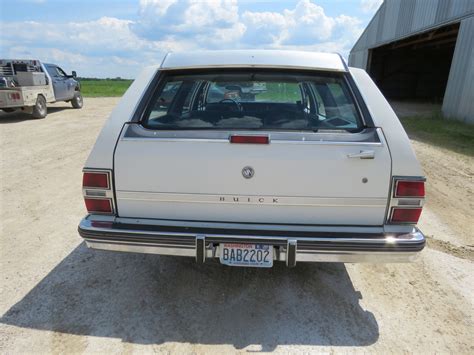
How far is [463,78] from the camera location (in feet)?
36.7

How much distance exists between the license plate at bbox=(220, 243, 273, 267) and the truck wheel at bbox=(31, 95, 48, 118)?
11.9 m

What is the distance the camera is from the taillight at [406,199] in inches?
89.2

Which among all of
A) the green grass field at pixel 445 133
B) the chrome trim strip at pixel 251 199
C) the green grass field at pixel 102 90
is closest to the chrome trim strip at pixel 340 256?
the chrome trim strip at pixel 251 199

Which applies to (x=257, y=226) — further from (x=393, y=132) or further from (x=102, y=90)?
(x=102, y=90)

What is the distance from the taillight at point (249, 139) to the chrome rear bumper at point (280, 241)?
598mm

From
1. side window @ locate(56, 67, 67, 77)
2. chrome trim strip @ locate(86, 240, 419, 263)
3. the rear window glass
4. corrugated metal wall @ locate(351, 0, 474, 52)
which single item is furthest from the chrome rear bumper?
side window @ locate(56, 67, 67, 77)

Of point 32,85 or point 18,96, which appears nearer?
point 18,96

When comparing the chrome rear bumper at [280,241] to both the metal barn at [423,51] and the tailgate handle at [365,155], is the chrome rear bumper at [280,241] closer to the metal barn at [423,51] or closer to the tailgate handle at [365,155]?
the tailgate handle at [365,155]

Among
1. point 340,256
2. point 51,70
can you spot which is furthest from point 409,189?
point 51,70

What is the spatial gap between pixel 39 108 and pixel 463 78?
1429cm

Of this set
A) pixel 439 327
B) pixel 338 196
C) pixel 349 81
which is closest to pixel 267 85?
pixel 349 81

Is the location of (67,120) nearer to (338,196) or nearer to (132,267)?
(132,267)

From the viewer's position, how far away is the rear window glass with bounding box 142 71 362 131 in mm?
2559

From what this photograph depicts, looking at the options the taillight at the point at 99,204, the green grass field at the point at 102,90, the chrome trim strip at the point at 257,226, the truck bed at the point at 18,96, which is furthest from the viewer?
the green grass field at the point at 102,90
